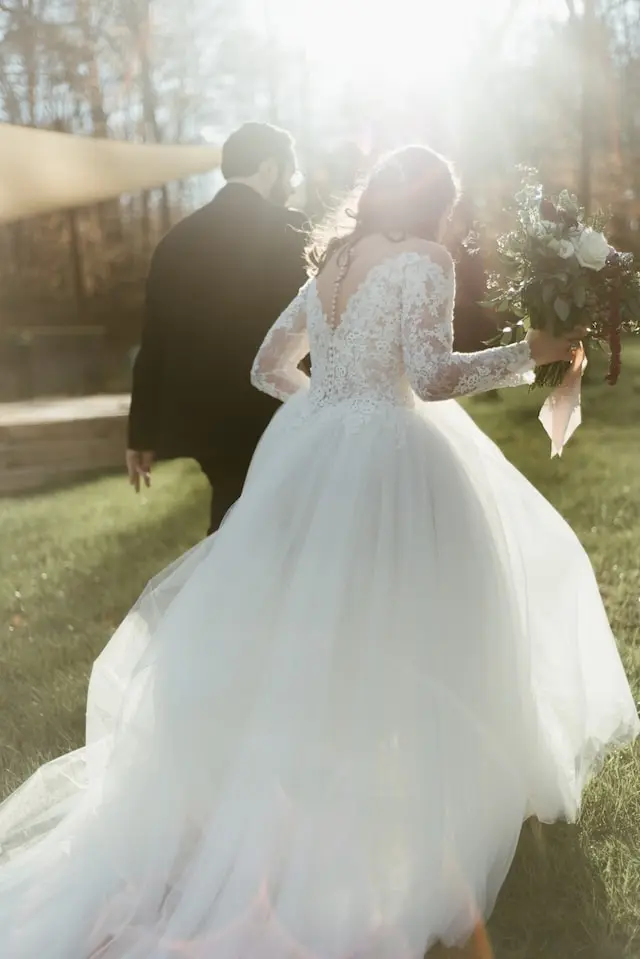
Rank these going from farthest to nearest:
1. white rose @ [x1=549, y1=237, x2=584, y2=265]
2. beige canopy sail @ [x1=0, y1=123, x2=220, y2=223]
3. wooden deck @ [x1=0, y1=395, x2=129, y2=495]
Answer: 1. beige canopy sail @ [x1=0, y1=123, x2=220, y2=223]
2. wooden deck @ [x1=0, y1=395, x2=129, y2=495]
3. white rose @ [x1=549, y1=237, x2=584, y2=265]

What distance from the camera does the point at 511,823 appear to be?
8.38 ft

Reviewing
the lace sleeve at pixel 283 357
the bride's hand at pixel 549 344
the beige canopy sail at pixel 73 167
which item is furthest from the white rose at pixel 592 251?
the beige canopy sail at pixel 73 167

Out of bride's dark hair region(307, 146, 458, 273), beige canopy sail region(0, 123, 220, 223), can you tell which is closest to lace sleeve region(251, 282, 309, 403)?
bride's dark hair region(307, 146, 458, 273)

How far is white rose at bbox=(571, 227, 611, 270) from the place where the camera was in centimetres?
274

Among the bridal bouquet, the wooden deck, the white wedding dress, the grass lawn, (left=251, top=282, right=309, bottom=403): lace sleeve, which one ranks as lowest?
the wooden deck

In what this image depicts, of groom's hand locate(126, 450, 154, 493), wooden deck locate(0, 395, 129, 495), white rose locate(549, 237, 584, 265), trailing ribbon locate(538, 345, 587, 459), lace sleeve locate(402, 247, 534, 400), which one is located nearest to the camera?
lace sleeve locate(402, 247, 534, 400)

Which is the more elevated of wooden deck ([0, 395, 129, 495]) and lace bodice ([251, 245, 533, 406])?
lace bodice ([251, 245, 533, 406])

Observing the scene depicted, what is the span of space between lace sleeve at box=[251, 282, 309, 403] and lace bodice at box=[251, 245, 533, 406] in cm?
16

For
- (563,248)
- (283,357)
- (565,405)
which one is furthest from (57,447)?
(563,248)

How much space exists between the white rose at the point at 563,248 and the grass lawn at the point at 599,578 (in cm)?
175

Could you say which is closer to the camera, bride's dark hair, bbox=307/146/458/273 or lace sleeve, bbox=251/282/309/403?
bride's dark hair, bbox=307/146/458/273

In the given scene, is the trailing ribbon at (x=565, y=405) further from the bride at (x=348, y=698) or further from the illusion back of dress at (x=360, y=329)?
the illusion back of dress at (x=360, y=329)

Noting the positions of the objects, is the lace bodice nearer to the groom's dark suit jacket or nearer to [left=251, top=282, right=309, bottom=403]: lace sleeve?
[left=251, top=282, right=309, bottom=403]: lace sleeve

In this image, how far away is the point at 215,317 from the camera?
4.12m
